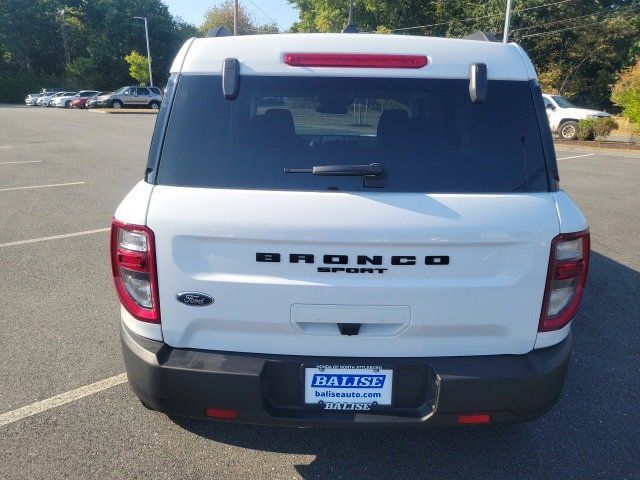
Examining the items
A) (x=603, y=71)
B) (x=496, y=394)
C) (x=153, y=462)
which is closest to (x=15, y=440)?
(x=153, y=462)

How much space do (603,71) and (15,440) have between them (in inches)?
1640

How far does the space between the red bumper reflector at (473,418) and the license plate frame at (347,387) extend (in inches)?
12.4

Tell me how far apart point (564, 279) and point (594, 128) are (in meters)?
21.2

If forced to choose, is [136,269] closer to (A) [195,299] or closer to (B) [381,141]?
(A) [195,299]

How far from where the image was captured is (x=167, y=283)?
2176mm

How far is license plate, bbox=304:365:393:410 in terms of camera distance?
86.9 inches

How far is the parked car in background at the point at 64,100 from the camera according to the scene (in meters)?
46.4

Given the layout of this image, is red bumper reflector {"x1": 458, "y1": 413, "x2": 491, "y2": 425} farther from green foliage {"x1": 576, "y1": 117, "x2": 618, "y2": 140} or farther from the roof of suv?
green foliage {"x1": 576, "y1": 117, "x2": 618, "y2": 140}

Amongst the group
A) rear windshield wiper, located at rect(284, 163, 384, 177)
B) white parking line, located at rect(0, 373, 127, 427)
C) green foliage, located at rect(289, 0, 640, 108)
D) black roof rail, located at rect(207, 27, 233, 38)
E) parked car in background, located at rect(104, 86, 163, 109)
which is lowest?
parked car in background, located at rect(104, 86, 163, 109)

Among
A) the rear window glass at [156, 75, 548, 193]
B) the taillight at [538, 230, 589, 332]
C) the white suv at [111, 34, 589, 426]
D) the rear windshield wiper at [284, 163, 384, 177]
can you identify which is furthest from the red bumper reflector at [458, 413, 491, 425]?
the rear windshield wiper at [284, 163, 384, 177]

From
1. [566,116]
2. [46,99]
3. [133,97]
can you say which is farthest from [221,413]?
[46,99]

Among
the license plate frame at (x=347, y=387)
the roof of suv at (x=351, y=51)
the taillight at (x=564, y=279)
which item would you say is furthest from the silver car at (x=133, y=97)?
the taillight at (x=564, y=279)

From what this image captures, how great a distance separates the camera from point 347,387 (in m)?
2.23

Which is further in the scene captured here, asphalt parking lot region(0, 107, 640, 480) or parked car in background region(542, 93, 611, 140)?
parked car in background region(542, 93, 611, 140)
